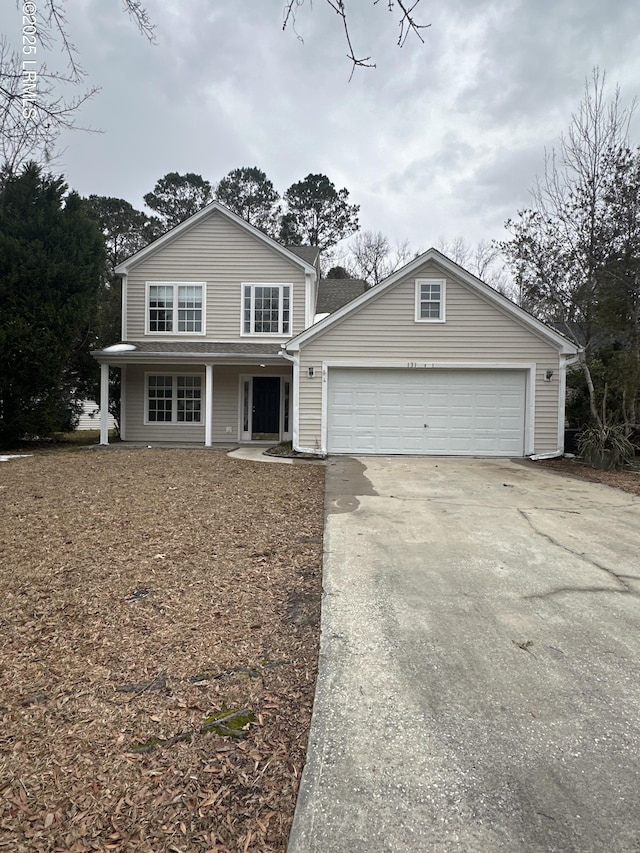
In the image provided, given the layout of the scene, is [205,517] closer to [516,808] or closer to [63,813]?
[63,813]

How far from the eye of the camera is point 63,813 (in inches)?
74.4

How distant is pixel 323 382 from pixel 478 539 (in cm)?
832

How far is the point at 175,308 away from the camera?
16531mm

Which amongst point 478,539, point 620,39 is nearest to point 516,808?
point 478,539

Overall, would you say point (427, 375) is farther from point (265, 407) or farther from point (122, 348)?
point (122, 348)

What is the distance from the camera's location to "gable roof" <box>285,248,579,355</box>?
13.0m

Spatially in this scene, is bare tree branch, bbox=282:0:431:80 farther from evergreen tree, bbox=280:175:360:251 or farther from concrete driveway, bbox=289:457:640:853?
evergreen tree, bbox=280:175:360:251

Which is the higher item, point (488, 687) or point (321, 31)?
point (321, 31)

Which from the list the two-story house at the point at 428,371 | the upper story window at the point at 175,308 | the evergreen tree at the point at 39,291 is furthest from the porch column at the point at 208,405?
the evergreen tree at the point at 39,291

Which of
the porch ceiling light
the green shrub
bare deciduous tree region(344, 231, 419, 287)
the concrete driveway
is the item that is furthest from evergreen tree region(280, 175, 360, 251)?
the concrete driveway

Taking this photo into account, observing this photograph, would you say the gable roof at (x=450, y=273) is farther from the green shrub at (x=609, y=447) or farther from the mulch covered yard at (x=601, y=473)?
the mulch covered yard at (x=601, y=473)

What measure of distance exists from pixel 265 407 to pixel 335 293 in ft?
22.4

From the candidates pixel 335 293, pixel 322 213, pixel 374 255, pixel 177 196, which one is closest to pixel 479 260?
pixel 374 255

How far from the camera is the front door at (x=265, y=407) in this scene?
54.5 ft
